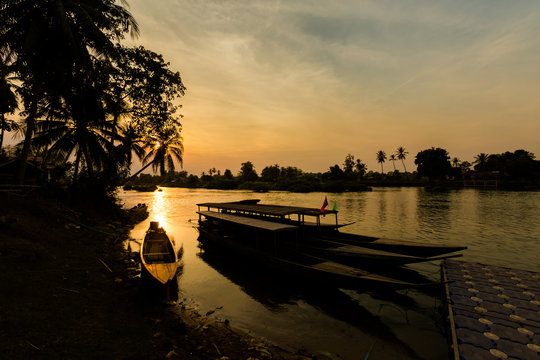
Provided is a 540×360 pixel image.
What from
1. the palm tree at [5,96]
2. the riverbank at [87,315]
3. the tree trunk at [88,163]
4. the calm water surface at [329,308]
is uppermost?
the palm tree at [5,96]

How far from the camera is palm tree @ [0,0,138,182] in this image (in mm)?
15891

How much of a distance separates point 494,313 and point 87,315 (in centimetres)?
1251

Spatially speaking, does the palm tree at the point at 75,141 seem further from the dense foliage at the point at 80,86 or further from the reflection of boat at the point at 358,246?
the reflection of boat at the point at 358,246

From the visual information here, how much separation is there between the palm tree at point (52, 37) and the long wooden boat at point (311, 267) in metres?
16.6

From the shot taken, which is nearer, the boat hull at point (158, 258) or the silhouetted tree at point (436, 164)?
the boat hull at point (158, 258)

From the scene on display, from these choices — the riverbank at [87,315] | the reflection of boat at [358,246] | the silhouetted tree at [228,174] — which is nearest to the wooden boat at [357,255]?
the reflection of boat at [358,246]

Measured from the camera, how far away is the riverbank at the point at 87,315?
619cm

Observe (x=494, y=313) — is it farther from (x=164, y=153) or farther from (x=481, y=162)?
(x=481, y=162)

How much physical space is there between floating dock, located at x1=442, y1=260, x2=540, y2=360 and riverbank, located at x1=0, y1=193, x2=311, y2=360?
472 cm

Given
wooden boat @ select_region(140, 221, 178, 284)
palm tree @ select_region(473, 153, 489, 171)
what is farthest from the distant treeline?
wooden boat @ select_region(140, 221, 178, 284)

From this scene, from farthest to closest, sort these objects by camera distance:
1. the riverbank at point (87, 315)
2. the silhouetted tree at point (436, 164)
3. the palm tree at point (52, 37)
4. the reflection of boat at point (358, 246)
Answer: the silhouetted tree at point (436, 164) → the palm tree at point (52, 37) → the reflection of boat at point (358, 246) → the riverbank at point (87, 315)

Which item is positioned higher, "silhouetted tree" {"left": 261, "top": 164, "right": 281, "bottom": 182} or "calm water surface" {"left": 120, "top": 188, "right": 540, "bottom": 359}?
"silhouetted tree" {"left": 261, "top": 164, "right": 281, "bottom": 182}

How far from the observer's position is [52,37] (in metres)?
16.9

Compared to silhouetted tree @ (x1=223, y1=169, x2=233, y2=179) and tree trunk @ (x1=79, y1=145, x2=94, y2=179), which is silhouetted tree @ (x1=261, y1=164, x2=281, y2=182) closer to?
silhouetted tree @ (x1=223, y1=169, x2=233, y2=179)
